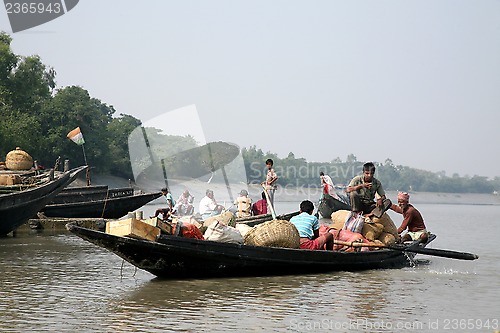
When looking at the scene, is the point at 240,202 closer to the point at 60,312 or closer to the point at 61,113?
the point at 60,312

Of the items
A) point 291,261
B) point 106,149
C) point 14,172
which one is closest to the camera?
point 291,261

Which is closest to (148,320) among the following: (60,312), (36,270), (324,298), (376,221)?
(60,312)

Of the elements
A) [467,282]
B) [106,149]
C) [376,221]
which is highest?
[106,149]

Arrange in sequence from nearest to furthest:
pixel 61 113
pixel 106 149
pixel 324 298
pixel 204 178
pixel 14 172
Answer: pixel 324 298 < pixel 14 172 < pixel 204 178 < pixel 61 113 < pixel 106 149

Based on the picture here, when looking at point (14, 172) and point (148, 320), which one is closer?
point (148, 320)

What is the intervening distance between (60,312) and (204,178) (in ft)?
42.0

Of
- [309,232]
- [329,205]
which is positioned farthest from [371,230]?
[329,205]

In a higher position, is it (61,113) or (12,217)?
(61,113)

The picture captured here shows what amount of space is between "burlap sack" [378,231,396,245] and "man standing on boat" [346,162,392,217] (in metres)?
0.44

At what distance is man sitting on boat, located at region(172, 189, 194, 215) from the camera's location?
1589 centimetres

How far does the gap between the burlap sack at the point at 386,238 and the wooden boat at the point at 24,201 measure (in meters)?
8.75

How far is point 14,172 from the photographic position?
19.0 m

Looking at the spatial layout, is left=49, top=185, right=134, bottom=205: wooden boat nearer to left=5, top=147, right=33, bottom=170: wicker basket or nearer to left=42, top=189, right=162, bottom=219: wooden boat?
left=42, top=189, right=162, bottom=219: wooden boat

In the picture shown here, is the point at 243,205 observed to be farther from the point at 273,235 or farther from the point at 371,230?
the point at 273,235
